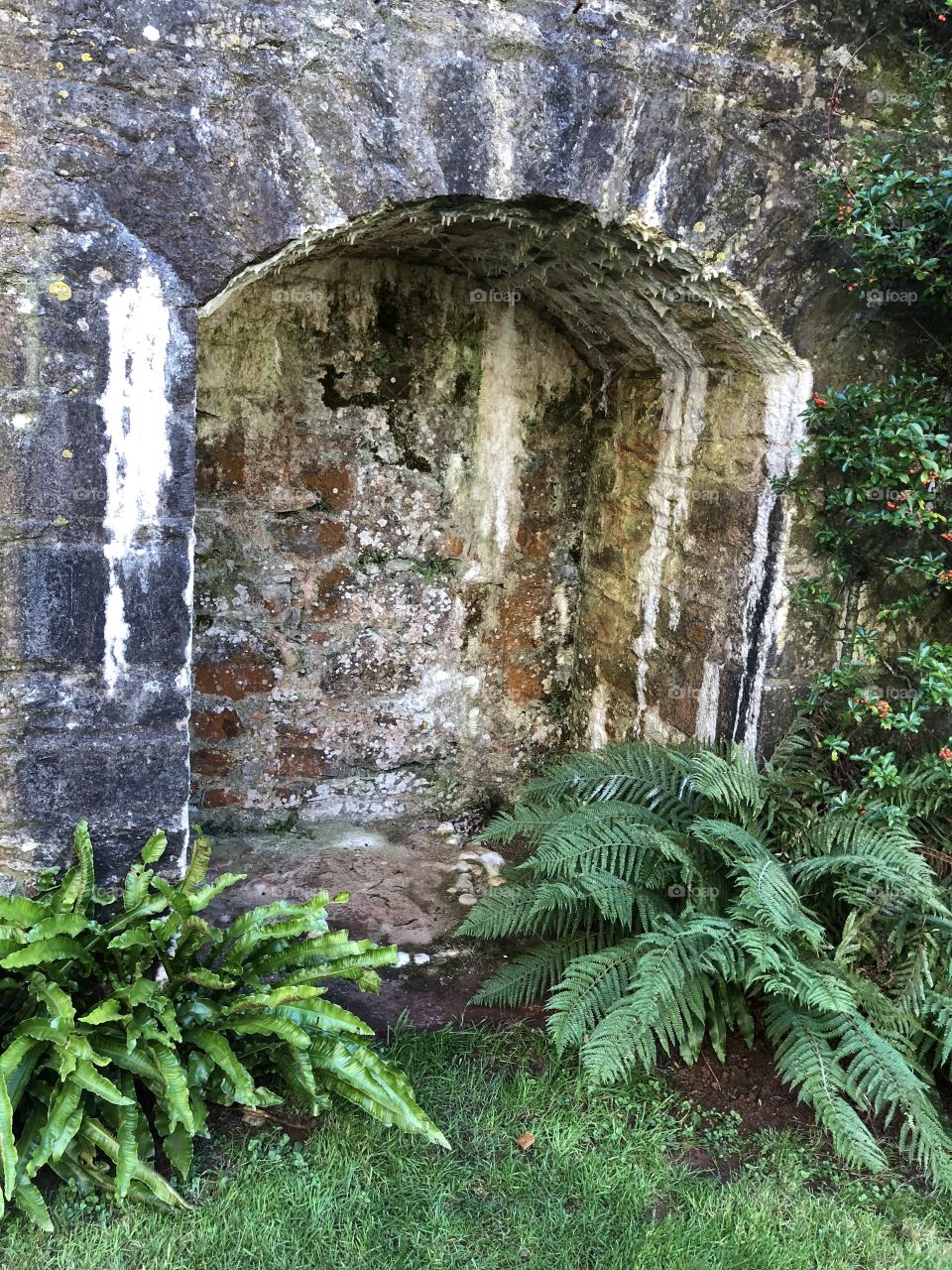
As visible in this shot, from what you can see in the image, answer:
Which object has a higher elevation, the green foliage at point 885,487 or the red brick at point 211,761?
the green foliage at point 885,487

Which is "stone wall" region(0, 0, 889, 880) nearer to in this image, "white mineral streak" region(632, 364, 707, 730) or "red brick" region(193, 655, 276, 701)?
"white mineral streak" region(632, 364, 707, 730)

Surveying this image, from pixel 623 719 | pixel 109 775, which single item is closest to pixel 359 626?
pixel 623 719

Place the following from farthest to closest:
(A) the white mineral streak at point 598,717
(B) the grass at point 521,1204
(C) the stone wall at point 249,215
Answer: (A) the white mineral streak at point 598,717
(C) the stone wall at point 249,215
(B) the grass at point 521,1204

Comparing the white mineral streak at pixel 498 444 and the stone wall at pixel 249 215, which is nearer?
the stone wall at pixel 249 215

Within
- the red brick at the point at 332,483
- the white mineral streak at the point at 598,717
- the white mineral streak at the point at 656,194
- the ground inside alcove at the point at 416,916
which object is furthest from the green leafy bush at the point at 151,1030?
the white mineral streak at the point at 656,194

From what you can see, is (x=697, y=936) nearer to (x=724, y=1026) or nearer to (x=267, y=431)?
(x=724, y=1026)

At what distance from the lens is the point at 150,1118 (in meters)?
2.51

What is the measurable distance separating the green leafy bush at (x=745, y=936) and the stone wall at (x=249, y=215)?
0.52 m

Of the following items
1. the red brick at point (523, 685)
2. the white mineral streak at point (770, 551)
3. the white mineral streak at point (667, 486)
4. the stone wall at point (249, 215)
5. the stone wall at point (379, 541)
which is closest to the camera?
the stone wall at point (249, 215)

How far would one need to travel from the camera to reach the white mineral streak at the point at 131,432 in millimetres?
2479

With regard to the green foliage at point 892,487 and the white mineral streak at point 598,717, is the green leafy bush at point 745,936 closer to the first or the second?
the green foliage at point 892,487

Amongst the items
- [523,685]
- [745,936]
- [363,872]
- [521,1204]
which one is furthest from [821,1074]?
[523,685]

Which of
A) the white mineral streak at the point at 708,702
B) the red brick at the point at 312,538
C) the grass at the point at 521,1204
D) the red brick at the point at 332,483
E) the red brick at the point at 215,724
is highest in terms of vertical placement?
the red brick at the point at 332,483

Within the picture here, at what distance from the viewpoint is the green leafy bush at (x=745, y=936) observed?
2637mm
